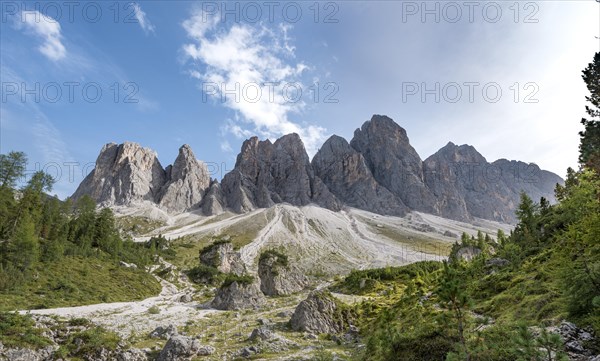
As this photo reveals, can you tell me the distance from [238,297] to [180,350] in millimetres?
26794

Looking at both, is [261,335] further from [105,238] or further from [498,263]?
[105,238]

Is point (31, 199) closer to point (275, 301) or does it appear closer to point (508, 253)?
point (275, 301)

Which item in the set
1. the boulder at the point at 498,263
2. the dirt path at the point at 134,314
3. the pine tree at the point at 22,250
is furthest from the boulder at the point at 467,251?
the pine tree at the point at 22,250

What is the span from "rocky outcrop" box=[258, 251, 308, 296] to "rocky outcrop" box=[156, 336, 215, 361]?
36.5 metres

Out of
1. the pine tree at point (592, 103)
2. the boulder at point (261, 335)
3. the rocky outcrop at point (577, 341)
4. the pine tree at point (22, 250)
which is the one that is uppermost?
the pine tree at point (592, 103)

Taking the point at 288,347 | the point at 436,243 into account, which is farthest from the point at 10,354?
the point at 436,243

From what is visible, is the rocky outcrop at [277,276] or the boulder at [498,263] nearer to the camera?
the boulder at [498,263]

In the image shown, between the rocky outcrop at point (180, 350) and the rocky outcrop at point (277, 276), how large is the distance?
36520 mm

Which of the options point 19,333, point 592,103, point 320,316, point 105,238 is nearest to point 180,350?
point 19,333

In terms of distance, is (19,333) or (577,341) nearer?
(577,341)

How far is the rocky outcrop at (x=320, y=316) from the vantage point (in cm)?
3706

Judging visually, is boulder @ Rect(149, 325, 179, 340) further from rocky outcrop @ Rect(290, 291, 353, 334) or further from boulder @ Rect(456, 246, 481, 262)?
boulder @ Rect(456, 246, 481, 262)

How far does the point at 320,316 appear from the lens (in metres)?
38.2

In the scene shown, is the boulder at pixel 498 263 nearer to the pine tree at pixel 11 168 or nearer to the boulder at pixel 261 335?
the boulder at pixel 261 335
